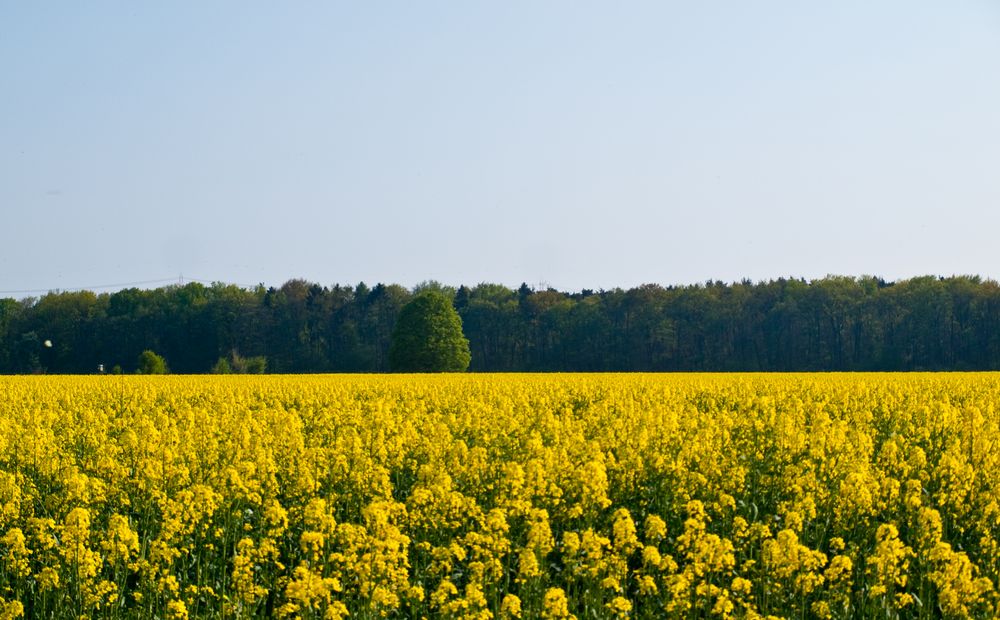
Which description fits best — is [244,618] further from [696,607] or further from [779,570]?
[779,570]

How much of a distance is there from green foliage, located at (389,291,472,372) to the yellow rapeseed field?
4652 centimetres

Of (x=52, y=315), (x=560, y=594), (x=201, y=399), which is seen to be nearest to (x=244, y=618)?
(x=560, y=594)

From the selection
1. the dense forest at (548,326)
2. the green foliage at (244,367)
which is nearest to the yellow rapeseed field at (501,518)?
the green foliage at (244,367)

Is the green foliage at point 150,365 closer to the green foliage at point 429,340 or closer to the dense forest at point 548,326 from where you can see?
the green foliage at point 429,340

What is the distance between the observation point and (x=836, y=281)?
9506 centimetres

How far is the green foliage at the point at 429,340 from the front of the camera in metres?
63.4

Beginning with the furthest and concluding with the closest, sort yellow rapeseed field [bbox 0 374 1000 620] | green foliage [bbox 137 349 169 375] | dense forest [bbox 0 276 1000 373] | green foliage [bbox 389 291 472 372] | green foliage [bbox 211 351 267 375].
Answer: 1. dense forest [bbox 0 276 1000 373]
2. green foliage [bbox 211 351 267 375]
3. green foliage [bbox 389 291 472 372]
4. green foliage [bbox 137 349 169 375]
5. yellow rapeseed field [bbox 0 374 1000 620]

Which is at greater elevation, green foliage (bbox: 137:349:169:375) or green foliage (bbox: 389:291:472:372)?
green foliage (bbox: 389:291:472:372)

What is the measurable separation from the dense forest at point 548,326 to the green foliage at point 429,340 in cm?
2898

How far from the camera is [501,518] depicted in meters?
7.82

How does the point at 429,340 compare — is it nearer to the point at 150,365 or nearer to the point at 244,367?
the point at 150,365

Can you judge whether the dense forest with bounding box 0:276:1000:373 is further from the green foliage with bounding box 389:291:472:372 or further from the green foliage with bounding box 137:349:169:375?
the green foliage with bounding box 137:349:169:375

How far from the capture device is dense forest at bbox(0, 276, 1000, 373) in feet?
291

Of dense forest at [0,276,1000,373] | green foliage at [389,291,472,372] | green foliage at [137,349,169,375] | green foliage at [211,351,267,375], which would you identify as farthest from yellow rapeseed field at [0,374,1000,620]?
dense forest at [0,276,1000,373]
